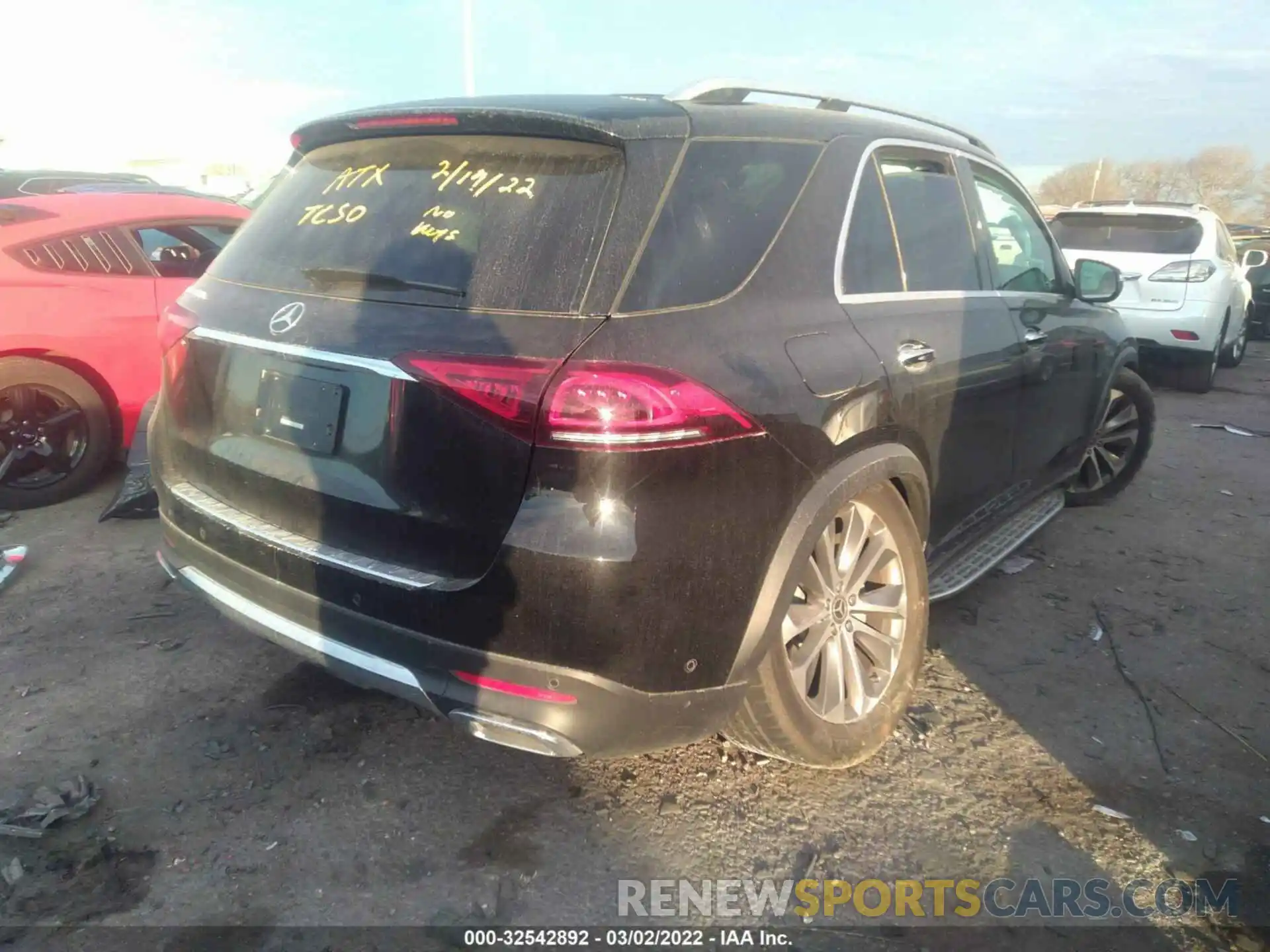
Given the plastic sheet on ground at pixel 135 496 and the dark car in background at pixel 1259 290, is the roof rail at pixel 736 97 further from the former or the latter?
the dark car in background at pixel 1259 290

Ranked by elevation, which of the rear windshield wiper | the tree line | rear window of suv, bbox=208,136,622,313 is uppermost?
rear window of suv, bbox=208,136,622,313

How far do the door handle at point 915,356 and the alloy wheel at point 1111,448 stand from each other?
2.70 metres

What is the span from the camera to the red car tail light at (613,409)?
1.96 meters

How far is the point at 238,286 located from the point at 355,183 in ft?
1.43

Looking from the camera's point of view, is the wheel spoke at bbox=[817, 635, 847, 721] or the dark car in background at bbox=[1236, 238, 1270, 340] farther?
the dark car in background at bbox=[1236, 238, 1270, 340]

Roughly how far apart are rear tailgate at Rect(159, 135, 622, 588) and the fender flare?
2.11ft

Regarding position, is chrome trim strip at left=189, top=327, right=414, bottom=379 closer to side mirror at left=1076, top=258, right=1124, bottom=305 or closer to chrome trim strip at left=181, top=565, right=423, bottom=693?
chrome trim strip at left=181, top=565, right=423, bottom=693

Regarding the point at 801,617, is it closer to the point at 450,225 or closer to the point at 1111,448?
the point at 450,225

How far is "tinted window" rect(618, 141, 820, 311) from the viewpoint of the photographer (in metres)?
2.14

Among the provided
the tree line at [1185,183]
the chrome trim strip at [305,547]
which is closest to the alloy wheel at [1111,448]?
the chrome trim strip at [305,547]

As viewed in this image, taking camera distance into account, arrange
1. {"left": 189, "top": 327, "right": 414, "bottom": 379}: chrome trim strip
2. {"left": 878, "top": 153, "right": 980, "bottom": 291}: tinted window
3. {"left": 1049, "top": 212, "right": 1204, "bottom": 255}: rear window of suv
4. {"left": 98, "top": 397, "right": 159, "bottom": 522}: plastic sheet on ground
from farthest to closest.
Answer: {"left": 1049, "top": 212, "right": 1204, "bottom": 255}: rear window of suv < {"left": 98, "top": 397, "right": 159, "bottom": 522}: plastic sheet on ground < {"left": 878, "top": 153, "right": 980, "bottom": 291}: tinted window < {"left": 189, "top": 327, "right": 414, "bottom": 379}: chrome trim strip

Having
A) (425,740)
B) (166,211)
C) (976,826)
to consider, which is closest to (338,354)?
(425,740)

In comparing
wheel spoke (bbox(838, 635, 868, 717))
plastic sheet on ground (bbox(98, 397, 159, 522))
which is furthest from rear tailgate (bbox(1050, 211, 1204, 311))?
plastic sheet on ground (bbox(98, 397, 159, 522))

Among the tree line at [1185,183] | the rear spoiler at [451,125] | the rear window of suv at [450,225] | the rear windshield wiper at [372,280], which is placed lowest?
the tree line at [1185,183]
